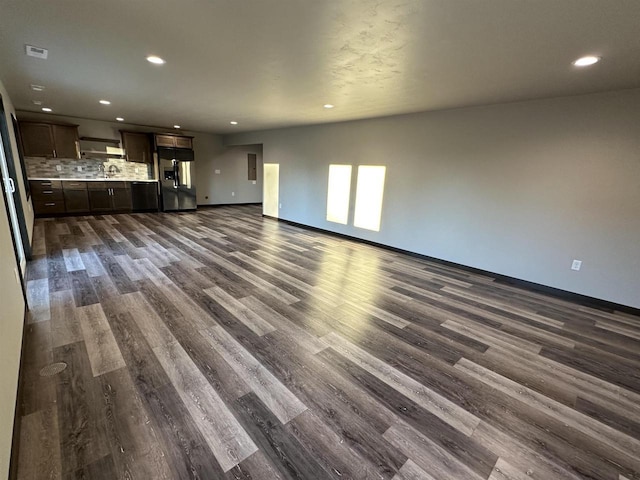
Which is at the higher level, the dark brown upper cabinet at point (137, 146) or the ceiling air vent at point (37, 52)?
the ceiling air vent at point (37, 52)

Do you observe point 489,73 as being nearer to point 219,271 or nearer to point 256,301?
point 256,301

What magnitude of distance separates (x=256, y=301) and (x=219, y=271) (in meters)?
1.13

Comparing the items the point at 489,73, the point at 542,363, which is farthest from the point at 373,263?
the point at 489,73

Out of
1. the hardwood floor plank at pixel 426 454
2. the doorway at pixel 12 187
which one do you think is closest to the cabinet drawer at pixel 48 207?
the doorway at pixel 12 187

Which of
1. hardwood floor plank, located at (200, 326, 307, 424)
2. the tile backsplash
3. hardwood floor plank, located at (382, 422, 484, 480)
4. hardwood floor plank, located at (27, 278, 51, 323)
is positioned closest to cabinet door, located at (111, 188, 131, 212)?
the tile backsplash

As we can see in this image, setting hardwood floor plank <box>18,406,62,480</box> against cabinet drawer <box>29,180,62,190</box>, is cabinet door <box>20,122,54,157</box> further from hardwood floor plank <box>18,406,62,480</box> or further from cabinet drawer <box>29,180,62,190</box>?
hardwood floor plank <box>18,406,62,480</box>

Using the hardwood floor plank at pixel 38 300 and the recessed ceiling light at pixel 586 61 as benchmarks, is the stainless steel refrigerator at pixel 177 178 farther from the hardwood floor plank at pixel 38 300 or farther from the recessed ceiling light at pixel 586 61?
the recessed ceiling light at pixel 586 61

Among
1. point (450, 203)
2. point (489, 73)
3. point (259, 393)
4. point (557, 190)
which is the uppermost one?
point (489, 73)

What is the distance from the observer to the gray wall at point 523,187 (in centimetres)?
332

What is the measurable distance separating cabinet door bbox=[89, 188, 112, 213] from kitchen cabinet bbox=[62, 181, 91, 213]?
0.08m

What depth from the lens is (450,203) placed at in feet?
15.5

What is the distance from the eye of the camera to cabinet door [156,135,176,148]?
8.14 meters

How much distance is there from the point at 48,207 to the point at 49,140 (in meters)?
1.65

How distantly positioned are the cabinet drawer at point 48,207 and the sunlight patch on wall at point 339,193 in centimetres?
670
